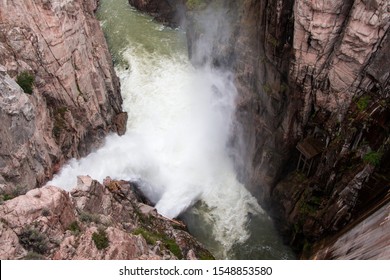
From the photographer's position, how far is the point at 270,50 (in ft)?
92.3

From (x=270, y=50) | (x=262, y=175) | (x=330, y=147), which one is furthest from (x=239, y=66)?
(x=330, y=147)

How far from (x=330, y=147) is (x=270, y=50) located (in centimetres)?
866

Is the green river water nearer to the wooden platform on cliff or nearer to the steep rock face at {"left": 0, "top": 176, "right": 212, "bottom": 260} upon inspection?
the wooden platform on cliff

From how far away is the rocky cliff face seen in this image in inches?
854

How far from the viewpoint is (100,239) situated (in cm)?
1681

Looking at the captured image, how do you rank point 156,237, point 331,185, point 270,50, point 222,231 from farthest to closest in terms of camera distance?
point 222,231
point 270,50
point 331,185
point 156,237

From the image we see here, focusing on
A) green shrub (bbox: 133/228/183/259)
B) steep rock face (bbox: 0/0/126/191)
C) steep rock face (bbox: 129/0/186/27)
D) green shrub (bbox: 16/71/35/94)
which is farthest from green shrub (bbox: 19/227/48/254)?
steep rock face (bbox: 129/0/186/27)

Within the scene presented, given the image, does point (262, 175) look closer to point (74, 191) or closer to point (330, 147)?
point (330, 147)

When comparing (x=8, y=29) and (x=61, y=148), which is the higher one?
(x=8, y=29)

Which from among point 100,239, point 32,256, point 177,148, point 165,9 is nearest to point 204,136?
point 177,148

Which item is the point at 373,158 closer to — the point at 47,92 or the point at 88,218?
the point at 88,218

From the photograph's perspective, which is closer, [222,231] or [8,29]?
[8,29]

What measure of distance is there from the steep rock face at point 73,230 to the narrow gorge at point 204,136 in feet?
0.26

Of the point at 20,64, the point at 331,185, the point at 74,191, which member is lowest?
the point at 331,185
